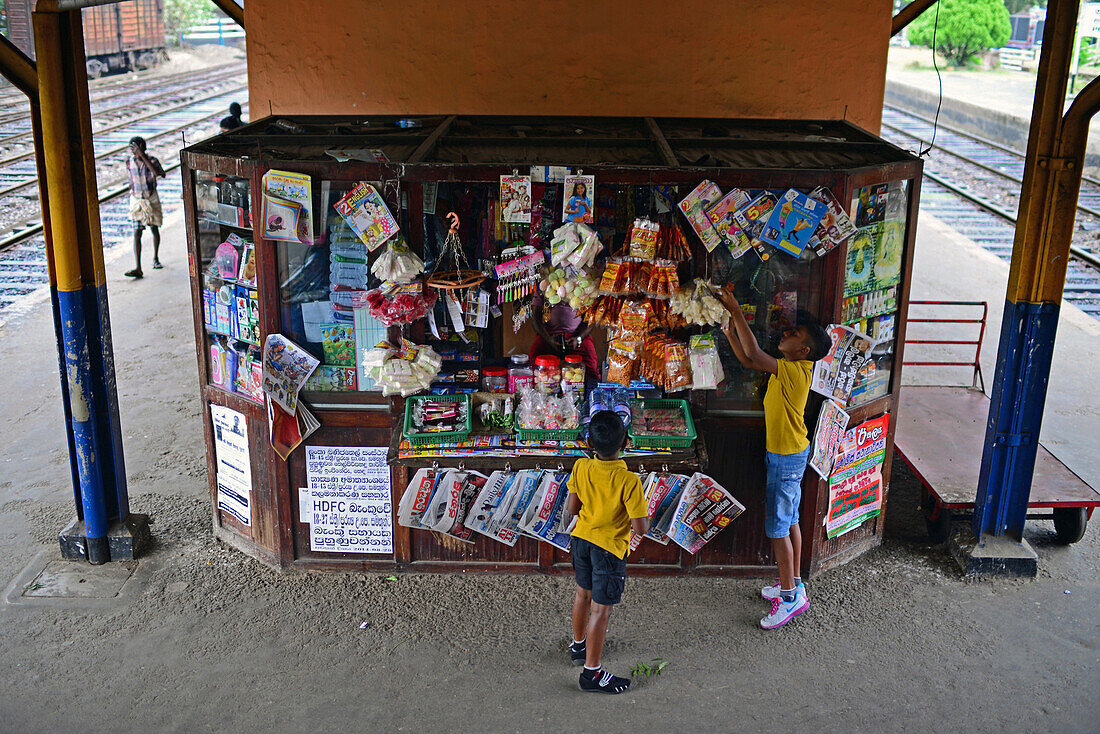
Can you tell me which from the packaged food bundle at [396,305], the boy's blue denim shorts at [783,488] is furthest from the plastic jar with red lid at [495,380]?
the boy's blue denim shorts at [783,488]

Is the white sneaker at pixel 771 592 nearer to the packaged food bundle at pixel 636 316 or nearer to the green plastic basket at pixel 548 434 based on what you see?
the green plastic basket at pixel 548 434

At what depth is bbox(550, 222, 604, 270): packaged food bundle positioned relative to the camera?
5.15 metres

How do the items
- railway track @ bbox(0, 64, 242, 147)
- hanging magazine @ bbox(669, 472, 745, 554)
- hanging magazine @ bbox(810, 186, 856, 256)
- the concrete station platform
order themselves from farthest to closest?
railway track @ bbox(0, 64, 242, 147)
hanging magazine @ bbox(669, 472, 745, 554)
hanging magazine @ bbox(810, 186, 856, 256)
the concrete station platform

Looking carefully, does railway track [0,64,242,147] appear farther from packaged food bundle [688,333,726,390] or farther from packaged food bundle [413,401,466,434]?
packaged food bundle [688,333,726,390]

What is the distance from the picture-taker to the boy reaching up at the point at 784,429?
5191 mm

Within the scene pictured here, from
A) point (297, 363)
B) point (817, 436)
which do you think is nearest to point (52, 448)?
point (297, 363)

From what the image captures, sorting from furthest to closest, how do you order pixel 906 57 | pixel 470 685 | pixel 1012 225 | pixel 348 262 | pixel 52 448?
pixel 906 57, pixel 1012 225, pixel 52 448, pixel 348 262, pixel 470 685

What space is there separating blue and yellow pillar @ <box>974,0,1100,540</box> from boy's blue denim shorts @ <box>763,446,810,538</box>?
1.36m

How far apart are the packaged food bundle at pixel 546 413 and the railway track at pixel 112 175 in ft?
9.67

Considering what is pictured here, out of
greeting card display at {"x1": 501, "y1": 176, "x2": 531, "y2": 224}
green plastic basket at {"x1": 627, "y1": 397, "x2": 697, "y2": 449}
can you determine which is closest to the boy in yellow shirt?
green plastic basket at {"x1": 627, "y1": 397, "x2": 697, "y2": 449}

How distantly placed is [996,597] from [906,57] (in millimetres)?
46831

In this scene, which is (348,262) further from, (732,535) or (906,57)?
(906,57)

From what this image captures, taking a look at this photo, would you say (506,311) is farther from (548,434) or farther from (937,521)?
(937,521)

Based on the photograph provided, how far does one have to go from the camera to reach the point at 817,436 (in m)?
5.50
